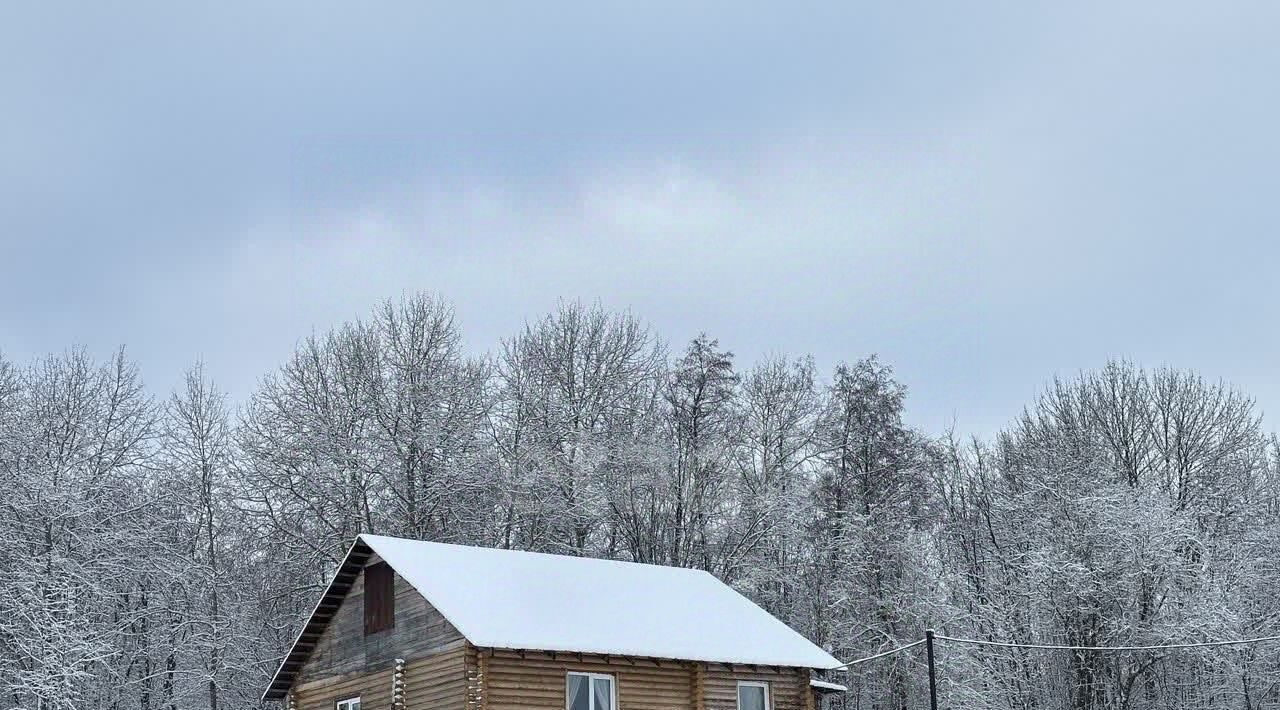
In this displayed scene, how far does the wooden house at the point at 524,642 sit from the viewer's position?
1081 inches

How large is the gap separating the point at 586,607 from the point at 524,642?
11.6ft

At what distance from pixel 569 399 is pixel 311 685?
1846cm

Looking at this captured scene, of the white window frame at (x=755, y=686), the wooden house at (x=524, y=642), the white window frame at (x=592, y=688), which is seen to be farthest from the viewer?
the white window frame at (x=755, y=686)

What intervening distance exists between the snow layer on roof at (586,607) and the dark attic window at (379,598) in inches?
23.6

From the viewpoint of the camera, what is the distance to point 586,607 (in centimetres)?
3041

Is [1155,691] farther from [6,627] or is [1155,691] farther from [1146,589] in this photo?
[6,627]

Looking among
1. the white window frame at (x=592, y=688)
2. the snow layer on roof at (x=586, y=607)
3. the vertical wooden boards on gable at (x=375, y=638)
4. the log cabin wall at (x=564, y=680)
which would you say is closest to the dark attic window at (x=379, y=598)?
the vertical wooden boards on gable at (x=375, y=638)

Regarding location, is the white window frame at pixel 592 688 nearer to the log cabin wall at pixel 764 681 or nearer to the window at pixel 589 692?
the window at pixel 589 692

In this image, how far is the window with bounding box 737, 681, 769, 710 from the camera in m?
31.0

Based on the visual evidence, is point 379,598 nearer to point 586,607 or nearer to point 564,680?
point 586,607

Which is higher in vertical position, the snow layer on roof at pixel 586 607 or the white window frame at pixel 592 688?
the snow layer on roof at pixel 586 607

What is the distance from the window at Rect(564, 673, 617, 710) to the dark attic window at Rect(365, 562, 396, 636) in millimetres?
4337

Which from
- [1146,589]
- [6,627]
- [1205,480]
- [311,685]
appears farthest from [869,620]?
[6,627]

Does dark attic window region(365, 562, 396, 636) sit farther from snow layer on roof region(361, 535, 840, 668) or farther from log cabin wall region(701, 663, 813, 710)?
log cabin wall region(701, 663, 813, 710)
